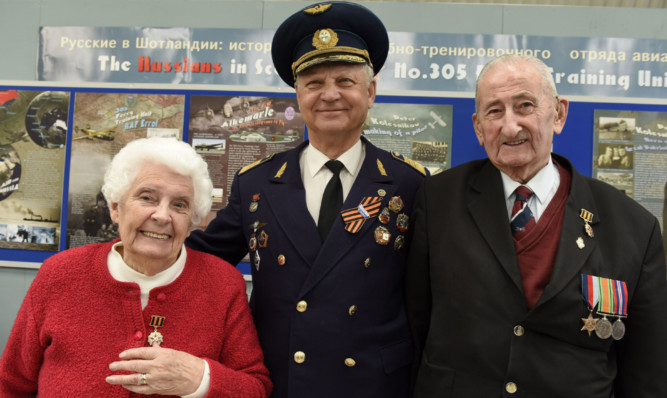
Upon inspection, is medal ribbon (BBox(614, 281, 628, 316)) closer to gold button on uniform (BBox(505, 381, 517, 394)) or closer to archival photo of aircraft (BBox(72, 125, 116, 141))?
gold button on uniform (BBox(505, 381, 517, 394))

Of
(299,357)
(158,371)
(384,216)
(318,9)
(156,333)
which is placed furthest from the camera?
(318,9)

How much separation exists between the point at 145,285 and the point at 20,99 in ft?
8.15

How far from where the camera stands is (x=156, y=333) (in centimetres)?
131

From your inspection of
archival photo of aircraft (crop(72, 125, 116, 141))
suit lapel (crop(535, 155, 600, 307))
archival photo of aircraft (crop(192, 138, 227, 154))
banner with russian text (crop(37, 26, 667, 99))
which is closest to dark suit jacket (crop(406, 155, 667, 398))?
suit lapel (crop(535, 155, 600, 307))

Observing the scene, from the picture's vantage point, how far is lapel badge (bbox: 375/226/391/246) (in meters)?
1.51

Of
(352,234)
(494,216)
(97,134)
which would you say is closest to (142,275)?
(352,234)

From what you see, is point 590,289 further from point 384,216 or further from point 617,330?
point 384,216

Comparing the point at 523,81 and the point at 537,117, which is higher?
the point at 523,81

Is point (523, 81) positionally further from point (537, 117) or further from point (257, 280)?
point (257, 280)

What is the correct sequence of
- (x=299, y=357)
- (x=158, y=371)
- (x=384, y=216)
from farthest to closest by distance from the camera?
(x=384, y=216) → (x=299, y=357) → (x=158, y=371)

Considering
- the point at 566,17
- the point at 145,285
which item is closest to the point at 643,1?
the point at 566,17

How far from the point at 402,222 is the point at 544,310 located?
55 centimetres

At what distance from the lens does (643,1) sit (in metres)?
3.26

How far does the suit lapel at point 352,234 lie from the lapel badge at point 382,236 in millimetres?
17
